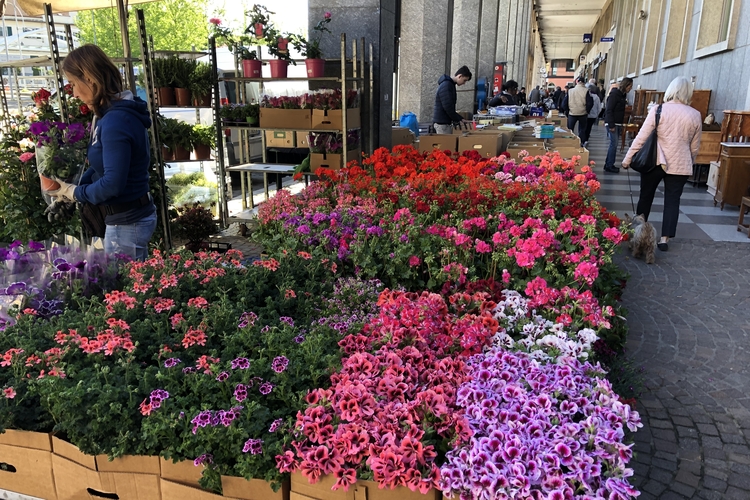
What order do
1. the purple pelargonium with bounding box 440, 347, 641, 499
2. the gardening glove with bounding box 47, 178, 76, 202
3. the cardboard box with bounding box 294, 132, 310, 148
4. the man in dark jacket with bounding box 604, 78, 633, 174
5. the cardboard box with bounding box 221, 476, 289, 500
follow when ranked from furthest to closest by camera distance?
the man in dark jacket with bounding box 604, 78, 633, 174
the cardboard box with bounding box 294, 132, 310, 148
the gardening glove with bounding box 47, 178, 76, 202
the cardboard box with bounding box 221, 476, 289, 500
the purple pelargonium with bounding box 440, 347, 641, 499

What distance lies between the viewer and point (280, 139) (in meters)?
7.39

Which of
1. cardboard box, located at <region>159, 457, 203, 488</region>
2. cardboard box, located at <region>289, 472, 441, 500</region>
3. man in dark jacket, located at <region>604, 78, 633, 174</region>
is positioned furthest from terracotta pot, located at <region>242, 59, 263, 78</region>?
man in dark jacket, located at <region>604, 78, 633, 174</region>

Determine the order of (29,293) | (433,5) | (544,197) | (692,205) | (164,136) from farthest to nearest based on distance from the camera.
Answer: (433,5) < (692,205) < (164,136) < (544,197) < (29,293)

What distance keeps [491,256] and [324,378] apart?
1537mm

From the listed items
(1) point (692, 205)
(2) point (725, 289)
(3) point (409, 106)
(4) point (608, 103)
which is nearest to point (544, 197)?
(2) point (725, 289)

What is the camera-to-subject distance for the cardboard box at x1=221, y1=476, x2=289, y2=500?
67.3 inches

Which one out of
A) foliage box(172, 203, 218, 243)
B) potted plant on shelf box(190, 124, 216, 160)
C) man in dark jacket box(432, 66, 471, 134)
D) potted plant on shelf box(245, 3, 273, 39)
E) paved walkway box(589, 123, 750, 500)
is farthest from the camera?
man in dark jacket box(432, 66, 471, 134)

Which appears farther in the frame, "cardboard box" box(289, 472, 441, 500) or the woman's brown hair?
the woman's brown hair

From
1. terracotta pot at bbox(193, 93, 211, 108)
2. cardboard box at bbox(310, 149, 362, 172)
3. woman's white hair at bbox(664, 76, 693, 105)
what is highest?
woman's white hair at bbox(664, 76, 693, 105)

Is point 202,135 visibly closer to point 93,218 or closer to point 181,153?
point 181,153

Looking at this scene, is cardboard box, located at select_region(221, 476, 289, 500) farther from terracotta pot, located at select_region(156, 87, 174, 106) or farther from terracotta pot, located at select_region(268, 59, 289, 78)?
terracotta pot, located at select_region(268, 59, 289, 78)

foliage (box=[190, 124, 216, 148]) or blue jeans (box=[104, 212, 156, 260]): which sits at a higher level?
foliage (box=[190, 124, 216, 148])

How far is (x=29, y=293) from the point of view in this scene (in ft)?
8.18

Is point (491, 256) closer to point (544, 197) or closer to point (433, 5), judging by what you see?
point (544, 197)
